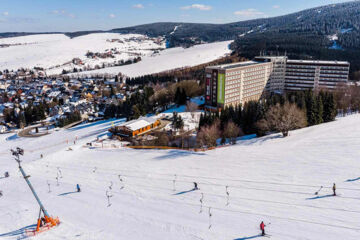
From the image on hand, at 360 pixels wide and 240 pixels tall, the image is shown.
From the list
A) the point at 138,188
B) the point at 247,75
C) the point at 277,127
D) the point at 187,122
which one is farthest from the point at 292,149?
Answer: the point at 247,75

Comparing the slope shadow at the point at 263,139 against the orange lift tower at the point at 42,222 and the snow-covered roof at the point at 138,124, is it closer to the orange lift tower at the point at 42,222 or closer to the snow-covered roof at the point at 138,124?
the snow-covered roof at the point at 138,124

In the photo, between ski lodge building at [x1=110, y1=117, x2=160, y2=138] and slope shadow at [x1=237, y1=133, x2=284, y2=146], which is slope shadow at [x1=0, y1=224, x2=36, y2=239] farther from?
ski lodge building at [x1=110, y1=117, x2=160, y2=138]

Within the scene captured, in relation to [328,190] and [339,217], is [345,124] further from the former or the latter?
[339,217]

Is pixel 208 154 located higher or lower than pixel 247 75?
lower

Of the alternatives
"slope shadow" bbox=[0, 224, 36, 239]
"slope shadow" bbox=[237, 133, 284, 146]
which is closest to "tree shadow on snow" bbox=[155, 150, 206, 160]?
"slope shadow" bbox=[237, 133, 284, 146]

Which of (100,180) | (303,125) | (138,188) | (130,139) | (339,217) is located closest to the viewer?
(339,217)
